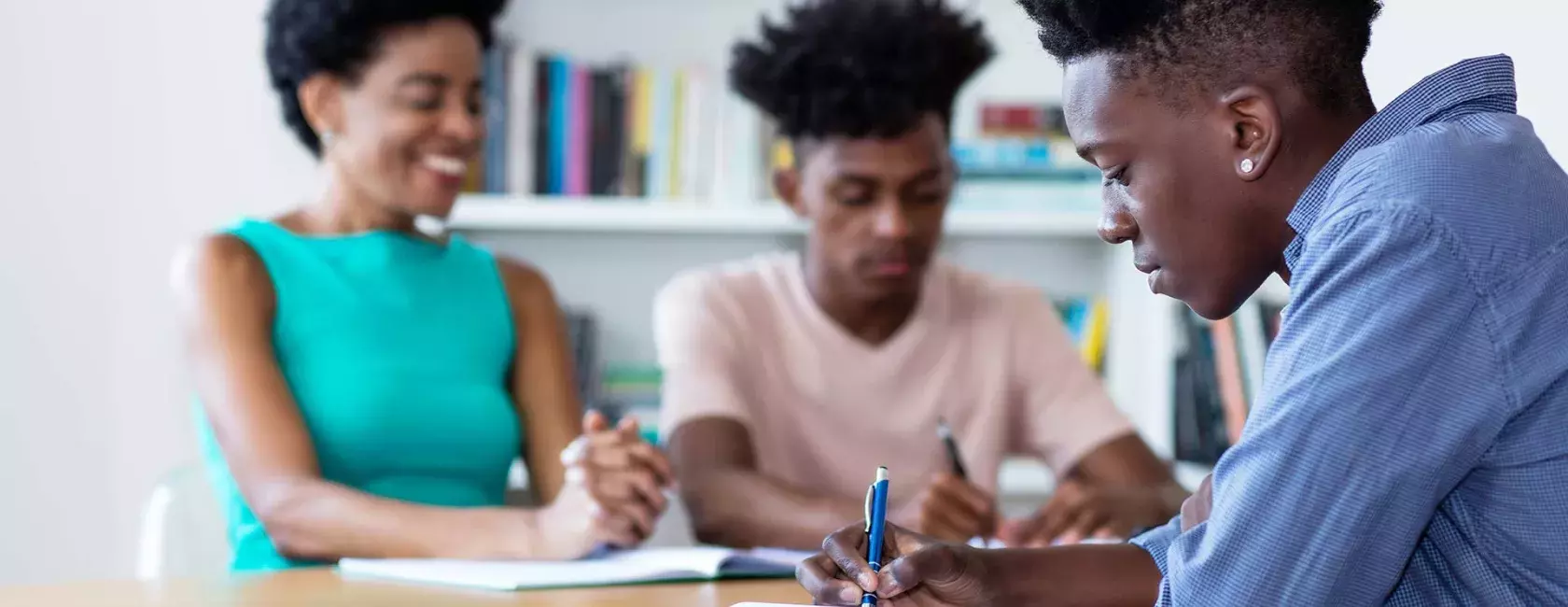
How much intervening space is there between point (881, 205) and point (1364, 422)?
127 cm

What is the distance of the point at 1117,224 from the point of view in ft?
2.92

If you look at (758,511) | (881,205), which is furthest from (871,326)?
(758,511)

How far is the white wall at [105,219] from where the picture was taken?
2615 mm

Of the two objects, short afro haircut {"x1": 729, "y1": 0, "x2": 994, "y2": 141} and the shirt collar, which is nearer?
the shirt collar

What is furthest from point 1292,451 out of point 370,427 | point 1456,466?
point 370,427

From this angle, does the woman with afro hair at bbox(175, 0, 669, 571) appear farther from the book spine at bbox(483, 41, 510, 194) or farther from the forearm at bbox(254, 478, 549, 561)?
the book spine at bbox(483, 41, 510, 194)

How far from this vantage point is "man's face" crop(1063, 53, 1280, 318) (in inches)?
33.0

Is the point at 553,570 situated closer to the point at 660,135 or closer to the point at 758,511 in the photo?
the point at 758,511

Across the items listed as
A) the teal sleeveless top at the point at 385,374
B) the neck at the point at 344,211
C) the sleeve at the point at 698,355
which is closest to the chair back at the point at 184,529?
the teal sleeveless top at the point at 385,374

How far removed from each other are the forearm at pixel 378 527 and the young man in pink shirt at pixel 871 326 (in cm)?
43

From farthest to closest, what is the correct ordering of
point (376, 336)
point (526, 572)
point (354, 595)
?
1. point (376, 336)
2. point (526, 572)
3. point (354, 595)

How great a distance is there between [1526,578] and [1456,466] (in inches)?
3.1

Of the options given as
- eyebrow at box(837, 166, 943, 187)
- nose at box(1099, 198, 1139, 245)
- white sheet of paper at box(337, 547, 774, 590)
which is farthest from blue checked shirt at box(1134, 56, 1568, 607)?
eyebrow at box(837, 166, 943, 187)

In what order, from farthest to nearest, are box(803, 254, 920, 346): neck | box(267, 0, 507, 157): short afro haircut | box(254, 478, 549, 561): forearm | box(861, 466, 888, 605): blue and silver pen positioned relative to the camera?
box(803, 254, 920, 346): neck
box(267, 0, 507, 157): short afro haircut
box(254, 478, 549, 561): forearm
box(861, 466, 888, 605): blue and silver pen
